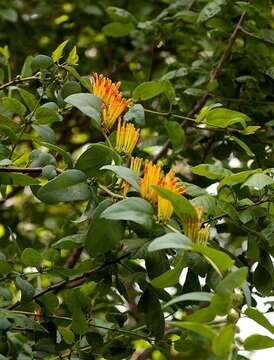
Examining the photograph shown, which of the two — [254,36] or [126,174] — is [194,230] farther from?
[254,36]

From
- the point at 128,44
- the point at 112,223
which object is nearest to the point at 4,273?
the point at 112,223

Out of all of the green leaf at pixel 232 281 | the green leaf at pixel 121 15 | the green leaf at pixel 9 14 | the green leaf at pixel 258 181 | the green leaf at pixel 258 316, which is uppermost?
the green leaf at pixel 232 281

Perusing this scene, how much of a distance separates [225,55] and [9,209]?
0.66 metres

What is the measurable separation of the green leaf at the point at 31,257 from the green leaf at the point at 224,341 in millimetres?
370

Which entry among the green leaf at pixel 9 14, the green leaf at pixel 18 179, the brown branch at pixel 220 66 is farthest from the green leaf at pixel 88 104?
the green leaf at pixel 9 14

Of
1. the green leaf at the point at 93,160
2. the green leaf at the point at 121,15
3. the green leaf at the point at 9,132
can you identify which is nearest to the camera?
the green leaf at the point at 93,160

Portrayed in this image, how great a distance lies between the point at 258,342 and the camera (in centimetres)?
61

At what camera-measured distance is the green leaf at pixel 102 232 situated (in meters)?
0.71

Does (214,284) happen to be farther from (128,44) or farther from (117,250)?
(128,44)

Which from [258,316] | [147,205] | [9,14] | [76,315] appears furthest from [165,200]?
[9,14]

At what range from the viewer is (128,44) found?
5.70ft

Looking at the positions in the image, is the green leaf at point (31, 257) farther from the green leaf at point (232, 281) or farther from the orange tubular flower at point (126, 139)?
the green leaf at point (232, 281)

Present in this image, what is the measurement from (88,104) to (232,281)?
271mm

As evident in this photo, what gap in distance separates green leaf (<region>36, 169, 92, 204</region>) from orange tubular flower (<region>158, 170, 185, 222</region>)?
9cm
